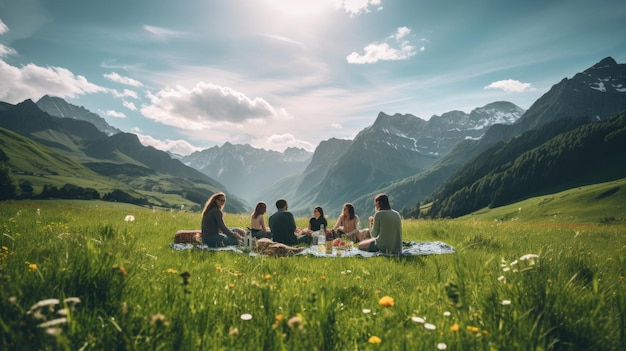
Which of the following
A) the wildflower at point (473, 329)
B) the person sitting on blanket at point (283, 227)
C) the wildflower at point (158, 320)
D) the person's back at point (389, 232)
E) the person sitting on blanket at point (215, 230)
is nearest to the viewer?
the wildflower at point (158, 320)

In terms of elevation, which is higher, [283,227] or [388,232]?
[283,227]

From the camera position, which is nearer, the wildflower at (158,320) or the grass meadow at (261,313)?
the wildflower at (158,320)

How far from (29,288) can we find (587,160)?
220816mm

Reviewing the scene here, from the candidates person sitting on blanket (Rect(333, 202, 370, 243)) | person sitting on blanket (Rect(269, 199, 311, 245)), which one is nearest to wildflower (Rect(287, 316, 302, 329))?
person sitting on blanket (Rect(269, 199, 311, 245))

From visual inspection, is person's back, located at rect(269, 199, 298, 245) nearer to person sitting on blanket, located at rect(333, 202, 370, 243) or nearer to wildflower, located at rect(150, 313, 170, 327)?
person sitting on blanket, located at rect(333, 202, 370, 243)

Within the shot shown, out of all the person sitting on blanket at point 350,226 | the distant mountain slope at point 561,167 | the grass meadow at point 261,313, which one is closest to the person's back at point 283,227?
the person sitting on blanket at point 350,226

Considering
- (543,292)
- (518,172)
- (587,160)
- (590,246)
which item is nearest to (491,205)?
(518,172)

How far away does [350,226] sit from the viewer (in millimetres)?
15961

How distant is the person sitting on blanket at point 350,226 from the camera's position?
15.4 metres

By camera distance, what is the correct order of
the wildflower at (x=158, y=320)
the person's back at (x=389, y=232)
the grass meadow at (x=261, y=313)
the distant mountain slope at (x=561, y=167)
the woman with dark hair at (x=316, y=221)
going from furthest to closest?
the distant mountain slope at (x=561, y=167), the woman with dark hair at (x=316, y=221), the person's back at (x=389, y=232), the grass meadow at (x=261, y=313), the wildflower at (x=158, y=320)

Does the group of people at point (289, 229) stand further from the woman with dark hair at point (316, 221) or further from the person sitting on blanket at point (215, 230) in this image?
the woman with dark hair at point (316, 221)

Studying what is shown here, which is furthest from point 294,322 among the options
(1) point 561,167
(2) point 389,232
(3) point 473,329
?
(1) point 561,167

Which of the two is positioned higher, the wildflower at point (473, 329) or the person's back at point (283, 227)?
the wildflower at point (473, 329)

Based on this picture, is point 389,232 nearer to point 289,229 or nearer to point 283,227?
point 289,229
